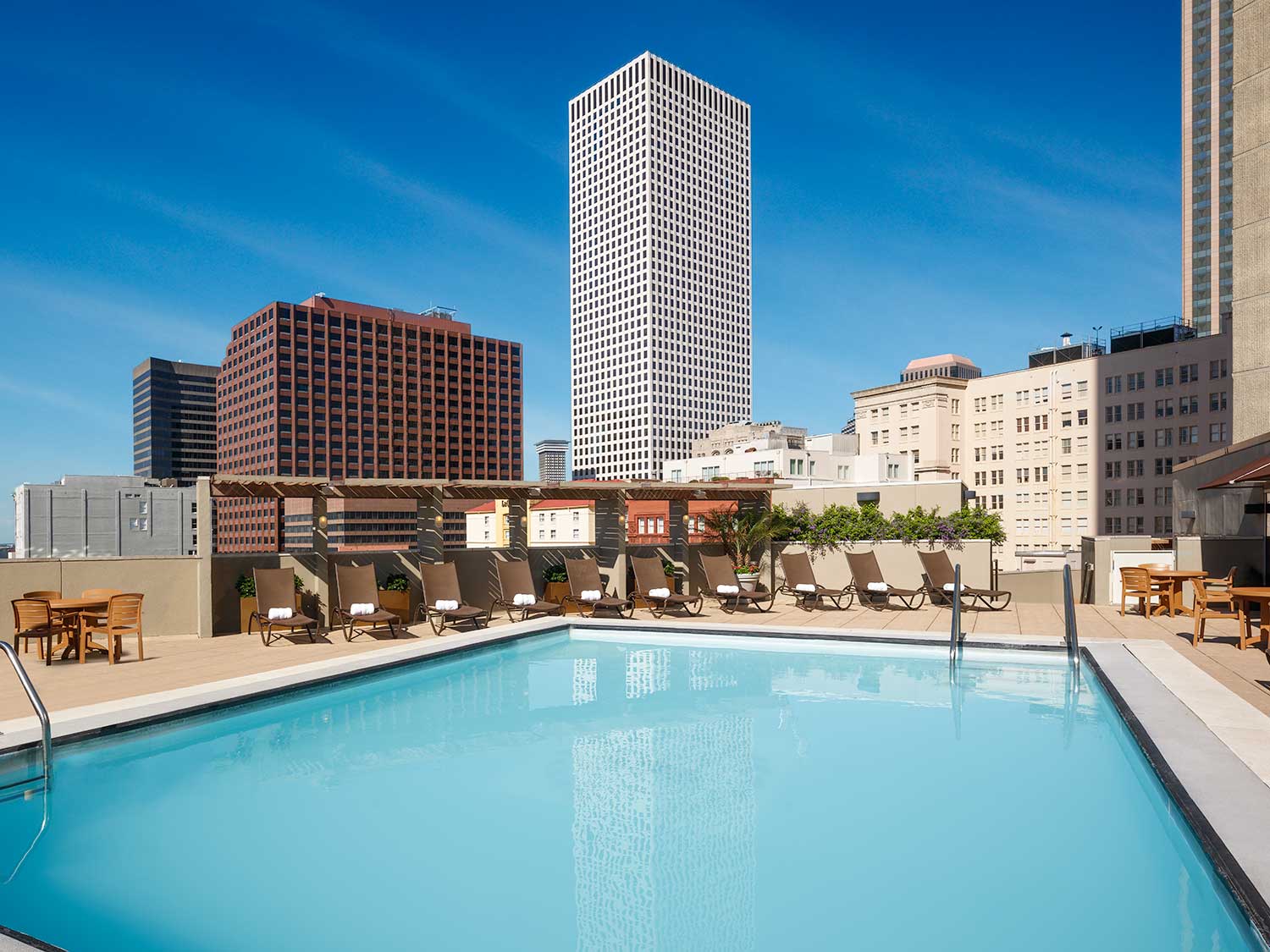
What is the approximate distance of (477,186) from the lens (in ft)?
191

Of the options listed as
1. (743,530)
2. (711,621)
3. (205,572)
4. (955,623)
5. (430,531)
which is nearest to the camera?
(955,623)

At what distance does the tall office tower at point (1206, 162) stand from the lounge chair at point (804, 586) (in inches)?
4410

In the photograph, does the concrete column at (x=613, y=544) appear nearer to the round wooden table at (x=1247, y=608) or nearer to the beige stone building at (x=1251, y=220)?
the round wooden table at (x=1247, y=608)

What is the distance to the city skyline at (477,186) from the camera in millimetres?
27172

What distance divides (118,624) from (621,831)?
684 cm

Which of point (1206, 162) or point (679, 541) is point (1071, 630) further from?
point (1206, 162)

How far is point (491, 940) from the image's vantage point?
12.6 ft

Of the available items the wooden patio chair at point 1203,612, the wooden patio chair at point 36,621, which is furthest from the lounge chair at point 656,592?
the wooden patio chair at point 36,621

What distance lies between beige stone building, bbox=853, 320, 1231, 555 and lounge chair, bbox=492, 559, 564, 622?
58251 mm

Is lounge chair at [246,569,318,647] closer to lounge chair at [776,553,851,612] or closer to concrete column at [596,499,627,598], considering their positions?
concrete column at [596,499,627,598]

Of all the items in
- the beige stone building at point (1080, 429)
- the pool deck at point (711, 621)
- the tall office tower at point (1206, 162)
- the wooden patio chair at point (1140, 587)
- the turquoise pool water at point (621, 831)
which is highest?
the tall office tower at point (1206, 162)

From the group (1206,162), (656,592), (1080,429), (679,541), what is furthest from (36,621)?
(1206,162)

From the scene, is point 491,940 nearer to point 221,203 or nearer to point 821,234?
point 221,203

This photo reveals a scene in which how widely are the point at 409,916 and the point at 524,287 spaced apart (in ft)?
315
